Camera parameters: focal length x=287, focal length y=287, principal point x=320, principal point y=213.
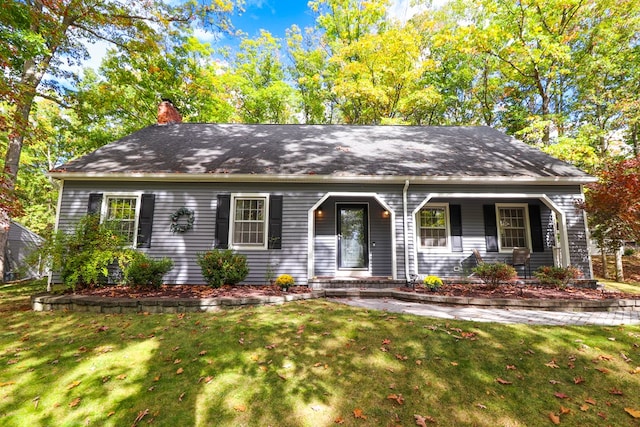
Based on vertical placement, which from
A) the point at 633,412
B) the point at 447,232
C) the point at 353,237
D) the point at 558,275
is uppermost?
Result: the point at 447,232

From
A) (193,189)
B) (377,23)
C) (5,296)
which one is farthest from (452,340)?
(377,23)

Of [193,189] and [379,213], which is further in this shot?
[379,213]

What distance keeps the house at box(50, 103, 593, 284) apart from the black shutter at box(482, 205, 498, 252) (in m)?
0.03

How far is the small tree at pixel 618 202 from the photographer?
644 centimetres

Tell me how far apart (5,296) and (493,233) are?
13276 mm

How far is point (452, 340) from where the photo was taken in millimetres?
3918

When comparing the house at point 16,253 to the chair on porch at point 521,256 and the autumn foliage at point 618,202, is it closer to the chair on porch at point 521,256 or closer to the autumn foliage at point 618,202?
the chair on porch at point 521,256

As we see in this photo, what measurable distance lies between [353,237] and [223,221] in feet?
12.7

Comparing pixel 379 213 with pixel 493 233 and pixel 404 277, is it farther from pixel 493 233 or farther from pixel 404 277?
pixel 493 233

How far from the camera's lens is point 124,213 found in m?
8.20

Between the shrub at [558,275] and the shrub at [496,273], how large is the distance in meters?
0.94

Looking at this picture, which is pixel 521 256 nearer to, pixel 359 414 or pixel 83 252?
pixel 359 414

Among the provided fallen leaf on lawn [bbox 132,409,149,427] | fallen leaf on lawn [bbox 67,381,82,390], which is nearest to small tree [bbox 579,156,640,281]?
fallen leaf on lawn [bbox 132,409,149,427]

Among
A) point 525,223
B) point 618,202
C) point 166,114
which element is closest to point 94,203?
point 166,114
